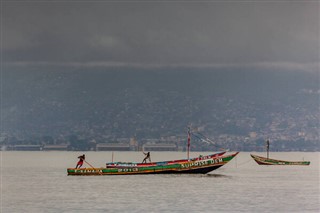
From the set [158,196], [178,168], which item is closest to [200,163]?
[178,168]

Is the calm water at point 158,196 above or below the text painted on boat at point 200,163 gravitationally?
below

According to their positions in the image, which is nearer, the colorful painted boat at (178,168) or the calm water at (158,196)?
the calm water at (158,196)

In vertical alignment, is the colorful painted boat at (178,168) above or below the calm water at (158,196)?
above

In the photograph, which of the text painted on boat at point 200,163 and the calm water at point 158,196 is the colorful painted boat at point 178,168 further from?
the calm water at point 158,196

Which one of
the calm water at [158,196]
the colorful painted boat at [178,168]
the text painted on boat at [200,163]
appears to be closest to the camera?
the calm water at [158,196]

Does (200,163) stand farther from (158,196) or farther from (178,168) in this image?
(158,196)

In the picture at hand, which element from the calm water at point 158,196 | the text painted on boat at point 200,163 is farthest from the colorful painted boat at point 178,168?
the calm water at point 158,196

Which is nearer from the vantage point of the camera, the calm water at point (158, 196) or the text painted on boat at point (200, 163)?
the calm water at point (158, 196)

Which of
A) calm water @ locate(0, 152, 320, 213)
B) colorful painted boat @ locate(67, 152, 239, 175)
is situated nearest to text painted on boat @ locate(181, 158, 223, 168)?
colorful painted boat @ locate(67, 152, 239, 175)

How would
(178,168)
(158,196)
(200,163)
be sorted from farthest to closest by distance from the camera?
1. (178,168)
2. (200,163)
3. (158,196)

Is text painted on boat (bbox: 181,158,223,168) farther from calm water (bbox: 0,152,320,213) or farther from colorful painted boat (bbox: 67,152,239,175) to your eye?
calm water (bbox: 0,152,320,213)

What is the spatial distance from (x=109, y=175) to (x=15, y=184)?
27130 millimetres

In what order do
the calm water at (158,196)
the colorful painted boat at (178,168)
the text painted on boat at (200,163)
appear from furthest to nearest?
1. the colorful painted boat at (178,168)
2. the text painted on boat at (200,163)
3. the calm water at (158,196)

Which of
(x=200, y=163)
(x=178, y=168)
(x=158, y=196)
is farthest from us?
(x=178, y=168)
